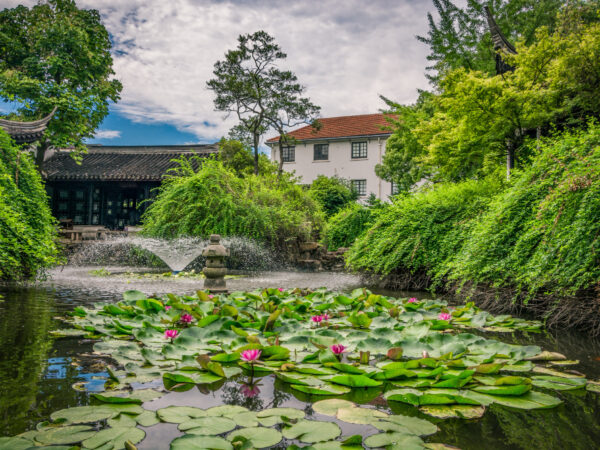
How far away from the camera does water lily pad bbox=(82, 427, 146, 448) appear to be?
52.9 inches

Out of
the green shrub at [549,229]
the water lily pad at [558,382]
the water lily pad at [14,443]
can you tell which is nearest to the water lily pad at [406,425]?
the water lily pad at [558,382]

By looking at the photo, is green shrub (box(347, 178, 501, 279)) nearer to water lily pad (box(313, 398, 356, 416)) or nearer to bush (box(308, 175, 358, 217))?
water lily pad (box(313, 398, 356, 416))

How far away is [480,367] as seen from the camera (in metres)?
2.08

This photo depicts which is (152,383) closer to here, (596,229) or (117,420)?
(117,420)

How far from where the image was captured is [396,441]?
141cm

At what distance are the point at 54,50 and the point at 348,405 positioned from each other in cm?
1814

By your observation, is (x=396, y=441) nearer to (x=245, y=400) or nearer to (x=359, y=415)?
(x=359, y=415)

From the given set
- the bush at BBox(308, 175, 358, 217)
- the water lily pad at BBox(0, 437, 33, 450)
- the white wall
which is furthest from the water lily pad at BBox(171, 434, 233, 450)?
the white wall

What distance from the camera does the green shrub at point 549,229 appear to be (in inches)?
126

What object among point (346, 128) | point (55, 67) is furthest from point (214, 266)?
point (346, 128)

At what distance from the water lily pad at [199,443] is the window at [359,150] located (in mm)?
26916

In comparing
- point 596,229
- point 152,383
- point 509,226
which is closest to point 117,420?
point 152,383

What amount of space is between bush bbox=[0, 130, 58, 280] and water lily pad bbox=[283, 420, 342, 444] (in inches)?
138

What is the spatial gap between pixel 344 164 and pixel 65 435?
27.1 m
